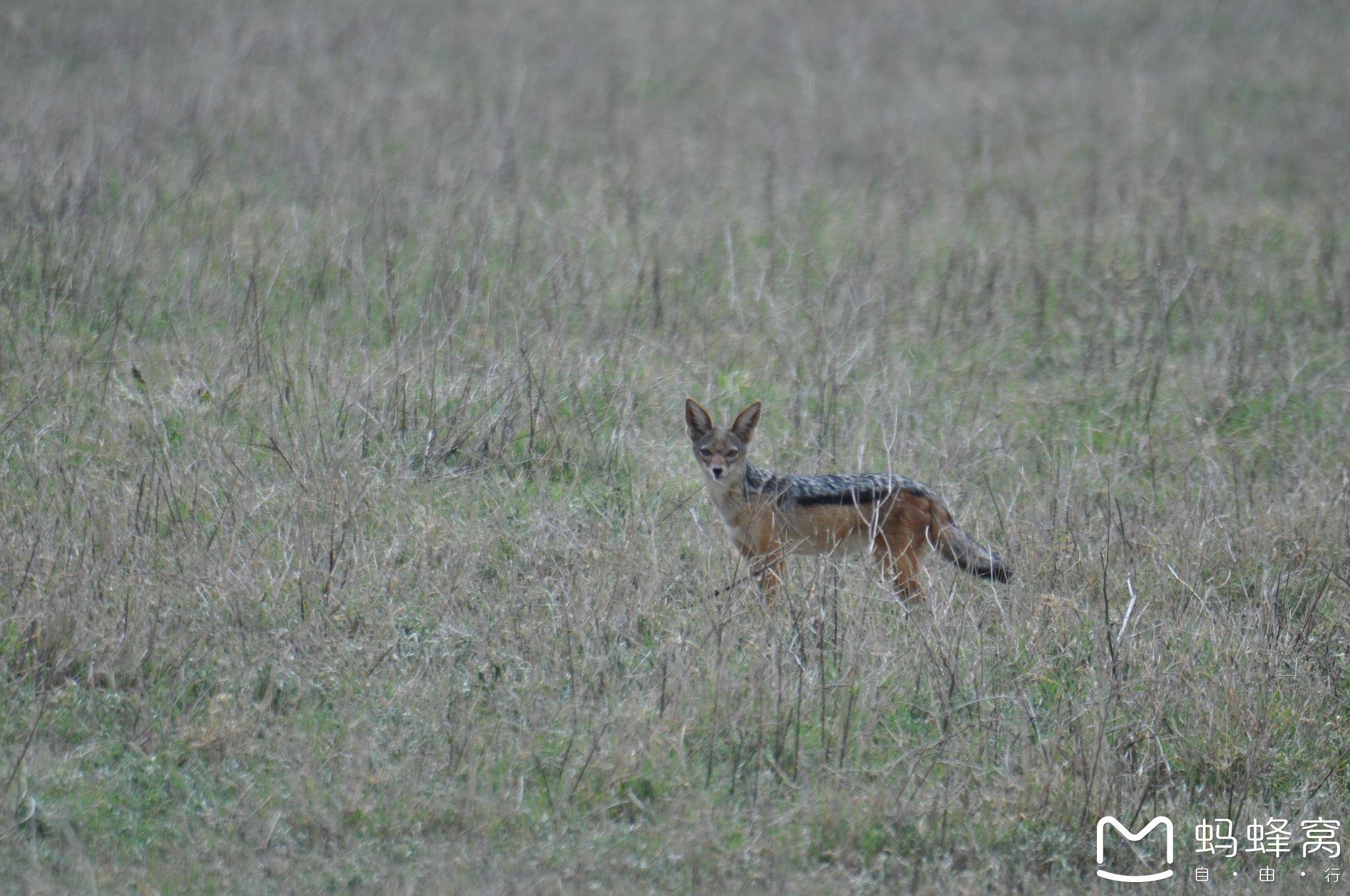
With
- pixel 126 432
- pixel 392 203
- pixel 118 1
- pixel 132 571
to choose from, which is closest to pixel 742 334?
pixel 392 203

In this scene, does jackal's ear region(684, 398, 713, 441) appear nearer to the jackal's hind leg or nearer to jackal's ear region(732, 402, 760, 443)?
jackal's ear region(732, 402, 760, 443)

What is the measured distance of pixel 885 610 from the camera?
5.77 metres

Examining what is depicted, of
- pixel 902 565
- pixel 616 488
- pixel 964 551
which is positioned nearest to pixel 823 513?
pixel 902 565

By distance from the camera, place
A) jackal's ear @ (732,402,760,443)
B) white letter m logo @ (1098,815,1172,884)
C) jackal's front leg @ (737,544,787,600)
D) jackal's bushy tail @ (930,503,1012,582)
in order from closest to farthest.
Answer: white letter m logo @ (1098,815,1172,884), jackal's front leg @ (737,544,787,600), jackal's bushy tail @ (930,503,1012,582), jackal's ear @ (732,402,760,443)

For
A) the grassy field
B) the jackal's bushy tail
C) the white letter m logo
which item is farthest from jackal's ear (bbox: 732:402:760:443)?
the white letter m logo

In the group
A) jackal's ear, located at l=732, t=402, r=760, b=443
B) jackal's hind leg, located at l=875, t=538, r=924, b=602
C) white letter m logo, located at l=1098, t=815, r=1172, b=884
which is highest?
jackal's ear, located at l=732, t=402, r=760, b=443

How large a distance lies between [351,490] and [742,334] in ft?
12.9

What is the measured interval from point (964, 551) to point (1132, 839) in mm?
1917

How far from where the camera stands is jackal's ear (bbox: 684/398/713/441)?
6.51m

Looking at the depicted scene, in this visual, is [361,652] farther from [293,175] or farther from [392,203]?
[293,175]

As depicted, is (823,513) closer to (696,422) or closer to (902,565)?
(902,565)

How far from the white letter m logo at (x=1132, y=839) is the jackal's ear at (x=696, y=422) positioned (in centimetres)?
300

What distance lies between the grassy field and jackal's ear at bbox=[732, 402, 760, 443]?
55 cm

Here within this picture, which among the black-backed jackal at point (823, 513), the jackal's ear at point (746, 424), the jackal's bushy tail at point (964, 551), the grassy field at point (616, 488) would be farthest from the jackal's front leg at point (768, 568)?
the jackal's bushy tail at point (964, 551)
